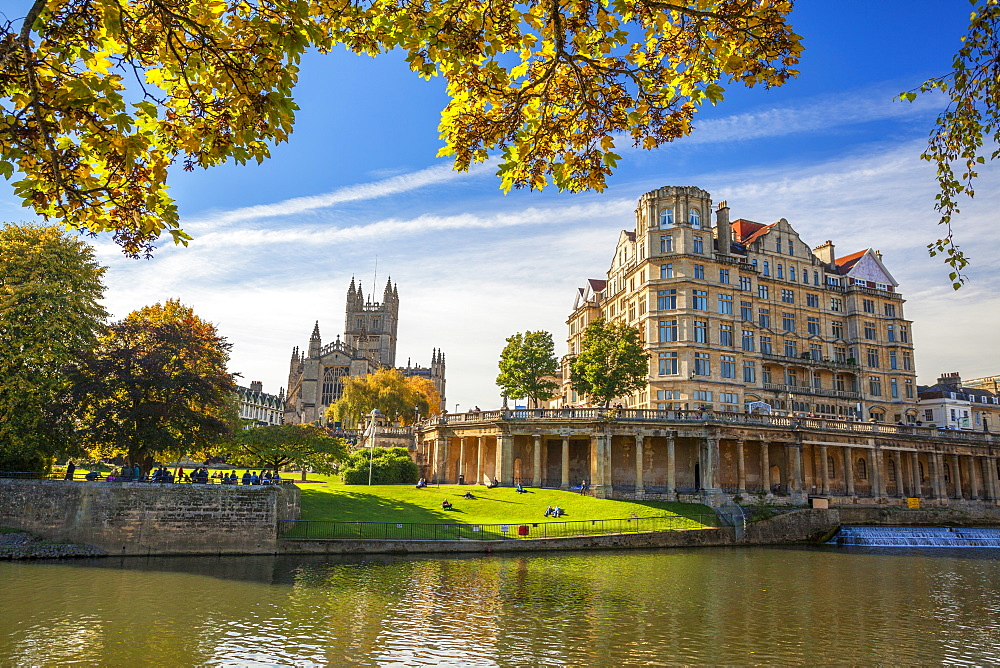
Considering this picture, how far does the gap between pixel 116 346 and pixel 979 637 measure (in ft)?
151

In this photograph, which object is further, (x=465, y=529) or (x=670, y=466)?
(x=670, y=466)

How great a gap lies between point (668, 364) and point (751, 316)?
11827 mm

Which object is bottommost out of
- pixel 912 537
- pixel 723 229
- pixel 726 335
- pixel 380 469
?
pixel 912 537

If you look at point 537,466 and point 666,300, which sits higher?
point 666,300

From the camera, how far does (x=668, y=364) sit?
202 ft

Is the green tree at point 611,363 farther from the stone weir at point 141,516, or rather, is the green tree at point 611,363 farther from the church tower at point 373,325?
the church tower at point 373,325

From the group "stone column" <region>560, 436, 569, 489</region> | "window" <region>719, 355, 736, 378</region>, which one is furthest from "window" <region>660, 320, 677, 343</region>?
"stone column" <region>560, 436, 569, 489</region>

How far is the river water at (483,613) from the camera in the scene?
1731 centimetres

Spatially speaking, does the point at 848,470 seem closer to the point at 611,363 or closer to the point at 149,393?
the point at 611,363

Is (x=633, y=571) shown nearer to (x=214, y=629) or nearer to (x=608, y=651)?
(x=608, y=651)

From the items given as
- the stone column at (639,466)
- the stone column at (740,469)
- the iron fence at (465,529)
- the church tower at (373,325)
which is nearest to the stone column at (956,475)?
the stone column at (740,469)

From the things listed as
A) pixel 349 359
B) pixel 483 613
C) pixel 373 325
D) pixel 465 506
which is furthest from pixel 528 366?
pixel 373 325

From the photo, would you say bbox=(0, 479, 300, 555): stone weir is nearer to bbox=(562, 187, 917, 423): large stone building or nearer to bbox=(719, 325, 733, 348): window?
bbox=(562, 187, 917, 423): large stone building

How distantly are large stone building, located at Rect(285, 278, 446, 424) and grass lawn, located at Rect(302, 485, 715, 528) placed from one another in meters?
80.9
